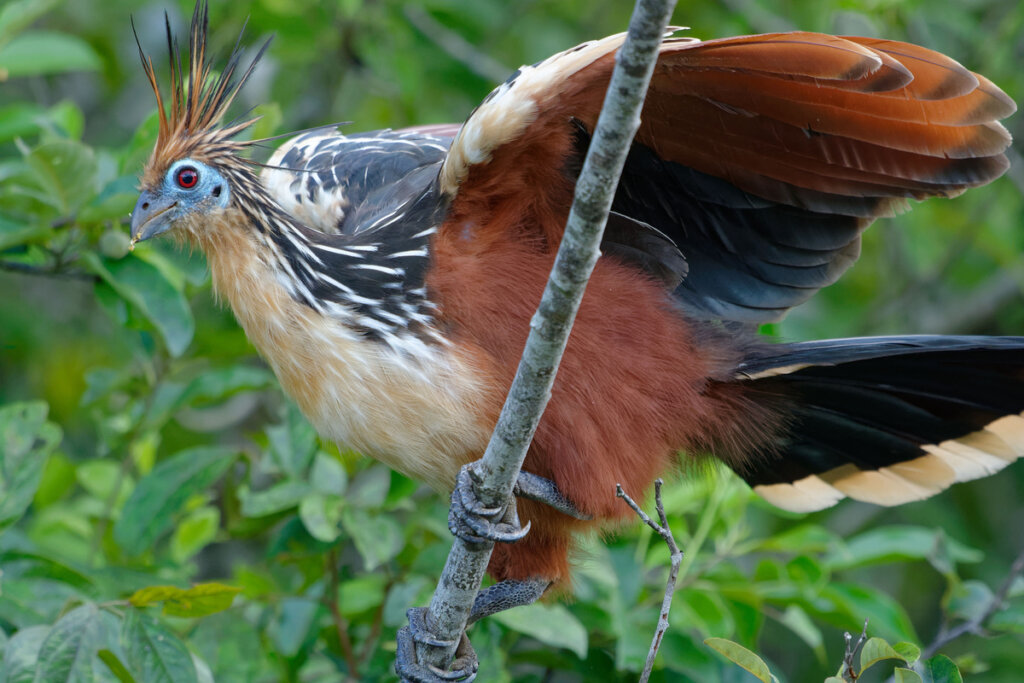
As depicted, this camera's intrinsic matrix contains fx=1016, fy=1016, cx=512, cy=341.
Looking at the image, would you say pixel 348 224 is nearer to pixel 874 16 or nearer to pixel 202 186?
pixel 202 186

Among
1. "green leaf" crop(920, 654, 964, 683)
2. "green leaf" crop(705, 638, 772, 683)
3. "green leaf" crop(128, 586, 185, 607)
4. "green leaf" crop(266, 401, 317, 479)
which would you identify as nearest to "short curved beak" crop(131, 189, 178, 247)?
"green leaf" crop(266, 401, 317, 479)

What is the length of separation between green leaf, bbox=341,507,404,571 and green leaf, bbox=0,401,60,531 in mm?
844

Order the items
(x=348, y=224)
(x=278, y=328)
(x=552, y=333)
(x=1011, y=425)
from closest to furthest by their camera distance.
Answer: (x=552, y=333) < (x=278, y=328) < (x=1011, y=425) < (x=348, y=224)

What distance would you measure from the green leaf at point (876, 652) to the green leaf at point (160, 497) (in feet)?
6.75

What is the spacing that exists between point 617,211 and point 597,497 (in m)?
0.81

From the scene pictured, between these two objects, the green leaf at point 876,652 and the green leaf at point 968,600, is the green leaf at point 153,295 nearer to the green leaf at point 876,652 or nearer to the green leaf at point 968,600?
the green leaf at point 876,652

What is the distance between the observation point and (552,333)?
198 cm

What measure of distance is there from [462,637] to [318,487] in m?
0.65

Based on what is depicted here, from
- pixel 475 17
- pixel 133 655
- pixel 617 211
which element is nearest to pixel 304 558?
pixel 133 655

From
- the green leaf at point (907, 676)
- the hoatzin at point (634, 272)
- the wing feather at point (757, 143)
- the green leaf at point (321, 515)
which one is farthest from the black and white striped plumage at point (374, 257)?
the green leaf at point (907, 676)

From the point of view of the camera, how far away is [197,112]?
2889 mm

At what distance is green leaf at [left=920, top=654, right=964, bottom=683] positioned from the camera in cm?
210

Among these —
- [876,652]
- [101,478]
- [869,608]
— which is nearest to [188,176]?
[101,478]

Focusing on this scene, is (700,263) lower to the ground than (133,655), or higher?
higher
